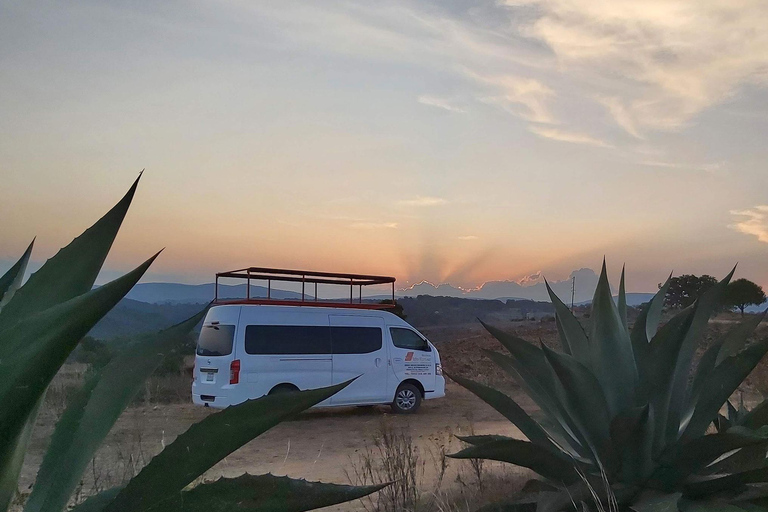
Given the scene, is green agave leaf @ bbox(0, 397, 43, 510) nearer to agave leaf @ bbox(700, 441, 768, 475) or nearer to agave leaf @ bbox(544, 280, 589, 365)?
agave leaf @ bbox(544, 280, 589, 365)

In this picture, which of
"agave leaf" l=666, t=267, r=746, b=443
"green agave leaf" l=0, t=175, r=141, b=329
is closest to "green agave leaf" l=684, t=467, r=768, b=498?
"agave leaf" l=666, t=267, r=746, b=443

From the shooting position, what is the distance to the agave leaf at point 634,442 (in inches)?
139

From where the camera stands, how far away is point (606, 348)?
4.07 m

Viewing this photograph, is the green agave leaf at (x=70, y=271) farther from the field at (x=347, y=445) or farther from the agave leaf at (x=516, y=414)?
the agave leaf at (x=516, y=414)

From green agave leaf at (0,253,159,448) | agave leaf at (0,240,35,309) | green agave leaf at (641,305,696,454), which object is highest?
agave leaf at (0,240,35,309)

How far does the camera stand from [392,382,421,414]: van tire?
16094 millimetres

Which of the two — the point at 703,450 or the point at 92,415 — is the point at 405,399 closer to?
the point at 703,450

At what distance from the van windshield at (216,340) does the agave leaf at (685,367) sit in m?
11.3

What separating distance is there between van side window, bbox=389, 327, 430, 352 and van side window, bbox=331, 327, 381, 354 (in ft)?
1.56

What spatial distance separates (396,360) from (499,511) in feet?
40.0

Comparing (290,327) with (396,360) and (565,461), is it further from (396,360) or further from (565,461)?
(565,461)

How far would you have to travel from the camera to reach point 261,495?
1493 millimetres

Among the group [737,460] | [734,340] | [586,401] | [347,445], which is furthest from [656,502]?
[347,445]

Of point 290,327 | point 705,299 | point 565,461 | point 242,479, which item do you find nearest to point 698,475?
point 565,461
